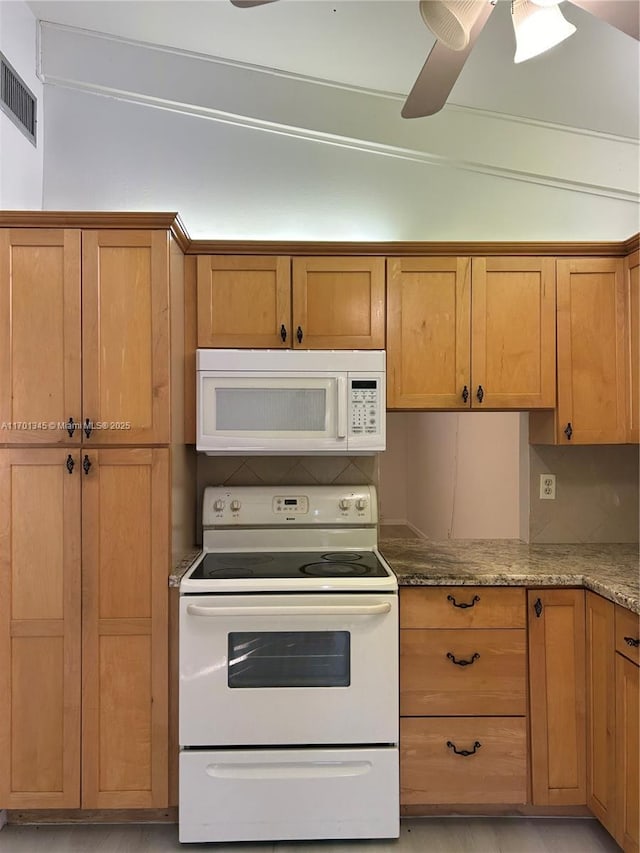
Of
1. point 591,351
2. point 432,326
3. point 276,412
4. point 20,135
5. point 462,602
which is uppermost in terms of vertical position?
point 20,135

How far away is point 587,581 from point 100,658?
1761 mm

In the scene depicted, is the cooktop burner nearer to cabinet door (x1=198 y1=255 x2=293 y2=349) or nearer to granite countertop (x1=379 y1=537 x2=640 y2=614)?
granite countertop (x1=379 y1=537 x2=640 y2=614)

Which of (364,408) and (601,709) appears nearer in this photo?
(601,709)

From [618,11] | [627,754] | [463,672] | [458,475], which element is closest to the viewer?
[618,11]

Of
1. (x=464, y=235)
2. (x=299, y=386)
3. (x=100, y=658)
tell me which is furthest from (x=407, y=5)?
(x=100, y=658)

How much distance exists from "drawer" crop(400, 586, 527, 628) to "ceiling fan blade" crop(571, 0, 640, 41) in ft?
5.51

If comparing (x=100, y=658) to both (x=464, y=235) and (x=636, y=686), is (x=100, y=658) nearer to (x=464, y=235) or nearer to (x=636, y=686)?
(x=636, y=686)

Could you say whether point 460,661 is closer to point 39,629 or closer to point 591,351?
point 591,351

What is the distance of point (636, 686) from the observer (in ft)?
5.62

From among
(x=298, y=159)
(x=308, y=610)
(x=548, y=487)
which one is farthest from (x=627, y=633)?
(x=298, y=159)

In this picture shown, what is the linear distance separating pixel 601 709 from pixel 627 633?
1.20 ft

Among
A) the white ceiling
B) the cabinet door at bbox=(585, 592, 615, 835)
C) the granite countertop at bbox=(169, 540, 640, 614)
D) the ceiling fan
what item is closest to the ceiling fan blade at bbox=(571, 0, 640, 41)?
the ceiling fan

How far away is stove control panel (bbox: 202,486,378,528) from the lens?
2.42m

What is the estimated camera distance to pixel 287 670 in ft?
6.40
